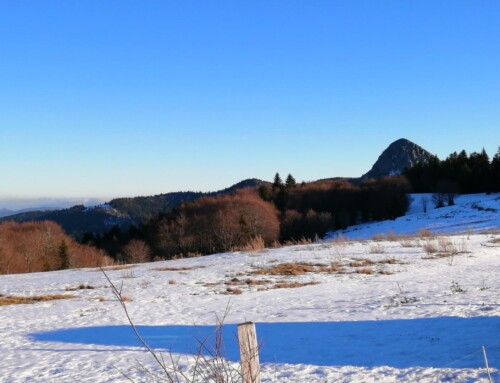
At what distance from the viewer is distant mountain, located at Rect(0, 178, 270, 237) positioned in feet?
454

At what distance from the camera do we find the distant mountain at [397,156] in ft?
509

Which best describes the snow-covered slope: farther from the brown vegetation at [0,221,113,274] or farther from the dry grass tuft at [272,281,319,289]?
the dry grass tuft at [272,281,319,289]

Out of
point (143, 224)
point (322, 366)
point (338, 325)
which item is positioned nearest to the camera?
point (322, 366)

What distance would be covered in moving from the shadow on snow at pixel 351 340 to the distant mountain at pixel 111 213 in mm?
115885

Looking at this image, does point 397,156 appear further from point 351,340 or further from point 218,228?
point 351,340

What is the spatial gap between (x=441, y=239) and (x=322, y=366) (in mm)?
19304

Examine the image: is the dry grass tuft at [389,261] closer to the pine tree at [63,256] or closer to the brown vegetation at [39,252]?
the brown vegetation at [39,252]

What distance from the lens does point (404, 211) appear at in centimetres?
7875

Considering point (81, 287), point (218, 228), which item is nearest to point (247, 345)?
point (81, 287)

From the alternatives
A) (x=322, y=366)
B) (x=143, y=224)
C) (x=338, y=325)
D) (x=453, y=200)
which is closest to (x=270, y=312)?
(x=338, y=325)

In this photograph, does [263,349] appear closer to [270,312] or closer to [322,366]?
[322,366]

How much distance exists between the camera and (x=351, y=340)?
26.0 feet

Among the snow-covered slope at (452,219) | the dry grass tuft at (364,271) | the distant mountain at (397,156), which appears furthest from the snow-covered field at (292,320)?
the distant mountain at (397,156)

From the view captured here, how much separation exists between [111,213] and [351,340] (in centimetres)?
15765
